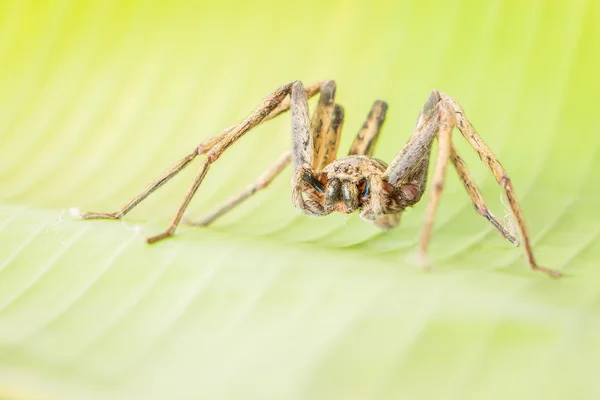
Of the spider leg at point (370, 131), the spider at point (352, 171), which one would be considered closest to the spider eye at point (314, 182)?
the spider at point (352, 171)

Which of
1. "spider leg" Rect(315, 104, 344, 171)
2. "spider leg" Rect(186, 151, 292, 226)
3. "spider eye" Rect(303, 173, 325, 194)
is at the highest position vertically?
"spider leg" Rect(315, 104, 344, 171)

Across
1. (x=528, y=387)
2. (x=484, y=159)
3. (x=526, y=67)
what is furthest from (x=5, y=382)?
(x=526, y=67)

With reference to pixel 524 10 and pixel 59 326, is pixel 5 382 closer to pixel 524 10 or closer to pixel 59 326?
pixel 59 326

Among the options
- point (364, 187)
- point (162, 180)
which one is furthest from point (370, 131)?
point (162, 180)

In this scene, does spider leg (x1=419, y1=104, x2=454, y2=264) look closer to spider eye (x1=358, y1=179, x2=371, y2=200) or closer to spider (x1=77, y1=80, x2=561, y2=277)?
spider (x1=77, y1=80, x2=561, y2=277)

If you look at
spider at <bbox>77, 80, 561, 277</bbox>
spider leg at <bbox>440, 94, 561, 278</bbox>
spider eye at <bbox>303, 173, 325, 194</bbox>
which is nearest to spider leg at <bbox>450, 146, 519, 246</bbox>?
spider at <bbox>77, 80, 561, 277</bbox>

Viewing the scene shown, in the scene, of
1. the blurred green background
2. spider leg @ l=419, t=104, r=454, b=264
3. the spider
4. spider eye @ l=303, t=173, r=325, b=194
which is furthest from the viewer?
spider eye @ l=303, t=173, r=325, b=194
